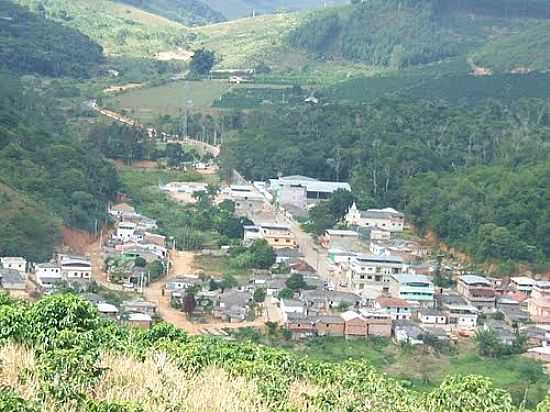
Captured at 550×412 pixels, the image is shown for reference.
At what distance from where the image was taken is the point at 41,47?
43.3m

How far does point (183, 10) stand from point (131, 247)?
61866 mm

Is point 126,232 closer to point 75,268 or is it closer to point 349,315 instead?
point 75,268

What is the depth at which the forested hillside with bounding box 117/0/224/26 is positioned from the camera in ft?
238

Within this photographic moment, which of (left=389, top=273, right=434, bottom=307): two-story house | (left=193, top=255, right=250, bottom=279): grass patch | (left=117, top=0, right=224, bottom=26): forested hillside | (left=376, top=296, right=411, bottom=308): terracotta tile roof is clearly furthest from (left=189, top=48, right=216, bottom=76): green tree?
(left=376, top=296, right=411, bottom=308): terracotta tile roof

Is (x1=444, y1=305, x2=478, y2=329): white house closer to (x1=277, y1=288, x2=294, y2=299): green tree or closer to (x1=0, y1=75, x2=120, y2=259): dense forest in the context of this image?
(x1=277, y1=288, x2=294, y2=299): green tree

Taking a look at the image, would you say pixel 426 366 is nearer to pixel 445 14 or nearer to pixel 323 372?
pixel 323 372

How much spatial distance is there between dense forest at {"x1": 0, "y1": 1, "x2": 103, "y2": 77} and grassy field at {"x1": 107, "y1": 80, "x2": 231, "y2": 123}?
389 cm

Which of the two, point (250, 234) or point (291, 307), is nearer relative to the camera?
point (291, 307)

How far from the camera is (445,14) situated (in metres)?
56.1

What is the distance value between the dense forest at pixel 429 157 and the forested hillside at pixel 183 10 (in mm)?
36474

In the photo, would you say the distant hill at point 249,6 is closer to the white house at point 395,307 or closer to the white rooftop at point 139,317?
the white house at point 395,307

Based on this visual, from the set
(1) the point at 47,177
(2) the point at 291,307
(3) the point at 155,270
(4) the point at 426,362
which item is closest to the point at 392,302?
(2) the point at 291,307

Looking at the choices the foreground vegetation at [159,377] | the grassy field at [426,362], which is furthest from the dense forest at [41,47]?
the foreground vegetation at [159,377]

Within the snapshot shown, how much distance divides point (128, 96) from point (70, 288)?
78.3ft
